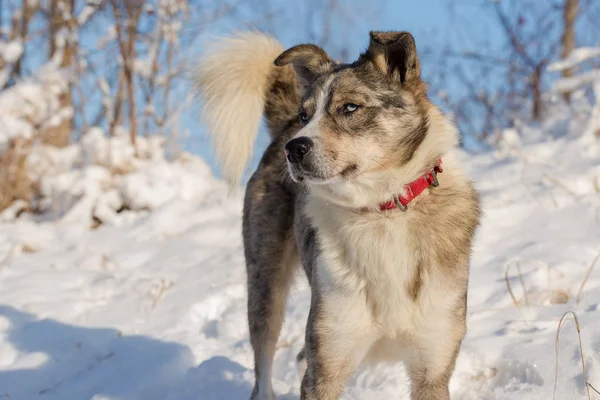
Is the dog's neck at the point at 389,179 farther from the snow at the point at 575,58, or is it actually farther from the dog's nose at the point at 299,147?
the snow at the point at 575,58

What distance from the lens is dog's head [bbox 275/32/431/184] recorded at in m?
2.58

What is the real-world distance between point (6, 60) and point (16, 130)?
0.99 meters

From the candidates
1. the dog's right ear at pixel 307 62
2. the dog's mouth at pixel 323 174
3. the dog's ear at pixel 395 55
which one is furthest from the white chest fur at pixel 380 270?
the dog's right ear at pixel 307 62

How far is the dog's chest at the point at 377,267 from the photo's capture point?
8.66 ft

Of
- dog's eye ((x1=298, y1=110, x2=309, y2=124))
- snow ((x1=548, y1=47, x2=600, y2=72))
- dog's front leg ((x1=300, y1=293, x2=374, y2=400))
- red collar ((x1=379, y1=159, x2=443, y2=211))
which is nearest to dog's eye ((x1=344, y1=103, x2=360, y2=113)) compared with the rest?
dog's eye ((x1=298, y1=110, x2=309, y2=124))

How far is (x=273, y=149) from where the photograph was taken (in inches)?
148

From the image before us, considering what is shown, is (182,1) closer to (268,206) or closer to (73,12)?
(73,12)

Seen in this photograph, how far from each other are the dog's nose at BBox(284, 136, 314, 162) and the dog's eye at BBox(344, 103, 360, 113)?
25cm

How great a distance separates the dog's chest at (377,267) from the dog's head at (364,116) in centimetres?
23

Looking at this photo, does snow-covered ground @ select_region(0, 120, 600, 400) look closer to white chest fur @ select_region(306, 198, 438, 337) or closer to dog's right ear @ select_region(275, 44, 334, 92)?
white chest fur @ select_region(306, 198, 438, 337)

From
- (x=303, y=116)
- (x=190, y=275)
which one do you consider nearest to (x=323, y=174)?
(x=303, y=116)

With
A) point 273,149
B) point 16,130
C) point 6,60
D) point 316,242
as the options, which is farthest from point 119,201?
point 316,242

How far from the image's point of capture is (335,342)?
2.63m

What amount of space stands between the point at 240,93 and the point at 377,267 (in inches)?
59.9
